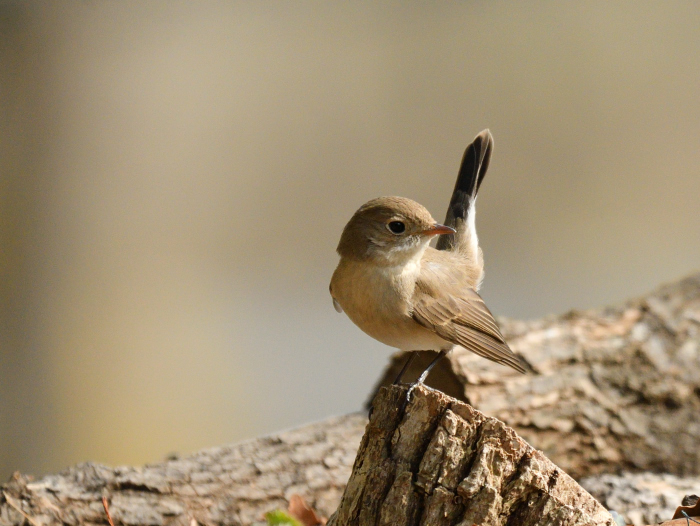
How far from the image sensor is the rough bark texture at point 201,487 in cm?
333

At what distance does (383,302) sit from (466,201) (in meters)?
1.32

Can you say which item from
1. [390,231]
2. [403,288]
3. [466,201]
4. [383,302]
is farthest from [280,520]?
[466,201]

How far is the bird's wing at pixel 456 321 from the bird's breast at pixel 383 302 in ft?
0.18

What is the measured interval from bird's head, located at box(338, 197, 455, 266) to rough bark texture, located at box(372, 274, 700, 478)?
1213 mm

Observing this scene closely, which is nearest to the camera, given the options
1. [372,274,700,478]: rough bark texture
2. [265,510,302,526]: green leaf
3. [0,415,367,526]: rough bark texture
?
[265,510,302,526]: green leaf

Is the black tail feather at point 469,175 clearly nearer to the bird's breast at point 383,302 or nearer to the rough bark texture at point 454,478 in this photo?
the bird's breast at point 383,302

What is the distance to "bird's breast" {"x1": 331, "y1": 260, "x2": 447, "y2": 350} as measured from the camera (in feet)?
11.8

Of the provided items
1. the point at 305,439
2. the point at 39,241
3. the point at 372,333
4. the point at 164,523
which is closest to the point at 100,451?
the point at 39,241

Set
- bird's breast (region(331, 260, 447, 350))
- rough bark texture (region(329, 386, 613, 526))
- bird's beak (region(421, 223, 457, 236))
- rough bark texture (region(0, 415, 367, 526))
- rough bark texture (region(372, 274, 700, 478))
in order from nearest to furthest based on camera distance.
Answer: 1. rough bark texture (region(329, 386, 613, 526))
2. rough bark texture (region(0, 415, 367, 526))
3. bird's beak (region(421, 223, 457, 236))
4. bird's breast (region(331, 260, 447, 350))
5. rough bark texture (region(372, 274, 700, 478))

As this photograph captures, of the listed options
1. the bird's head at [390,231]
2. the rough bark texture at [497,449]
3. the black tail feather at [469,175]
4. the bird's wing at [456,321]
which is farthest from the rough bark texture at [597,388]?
the bird's head at [390,231]

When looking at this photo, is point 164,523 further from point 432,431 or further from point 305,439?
point 432,431

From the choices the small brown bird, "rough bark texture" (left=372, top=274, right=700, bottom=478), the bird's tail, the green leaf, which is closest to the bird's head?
the small brown bird

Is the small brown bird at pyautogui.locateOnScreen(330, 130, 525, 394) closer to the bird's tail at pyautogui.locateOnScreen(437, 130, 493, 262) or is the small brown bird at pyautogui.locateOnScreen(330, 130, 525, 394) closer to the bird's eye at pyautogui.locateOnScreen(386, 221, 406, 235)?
the bird's eye at pyautogui.locateOnScreen(386, 221, 406, 235)

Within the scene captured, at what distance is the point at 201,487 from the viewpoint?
3693 millimetres
